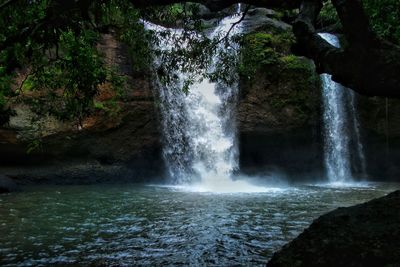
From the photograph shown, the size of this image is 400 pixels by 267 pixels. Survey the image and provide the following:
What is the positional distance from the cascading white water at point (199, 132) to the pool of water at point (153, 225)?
16.0 ft

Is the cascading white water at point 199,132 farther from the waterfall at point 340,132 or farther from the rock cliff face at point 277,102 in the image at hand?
the waterfall at point 340,132

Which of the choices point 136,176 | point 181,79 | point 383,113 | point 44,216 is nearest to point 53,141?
point 136,176

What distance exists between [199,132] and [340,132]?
7629 millimetres

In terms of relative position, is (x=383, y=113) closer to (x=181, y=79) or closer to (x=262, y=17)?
(x=262, y=17)

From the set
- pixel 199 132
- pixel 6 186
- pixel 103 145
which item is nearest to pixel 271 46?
pixel 199 132

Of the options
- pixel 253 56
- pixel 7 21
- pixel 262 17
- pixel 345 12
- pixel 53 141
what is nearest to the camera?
pixel 345 12

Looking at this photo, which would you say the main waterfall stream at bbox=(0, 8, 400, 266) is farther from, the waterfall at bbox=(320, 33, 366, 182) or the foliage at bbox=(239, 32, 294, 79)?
the foliage at bbox=(239, 32, 294, 79)

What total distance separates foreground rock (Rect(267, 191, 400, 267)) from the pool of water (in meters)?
1.64

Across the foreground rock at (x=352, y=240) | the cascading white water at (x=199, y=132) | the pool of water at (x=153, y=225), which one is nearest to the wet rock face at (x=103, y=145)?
the cascading white water at (x=199, y=132)

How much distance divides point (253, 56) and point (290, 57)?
11140mm

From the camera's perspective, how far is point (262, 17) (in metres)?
23.4

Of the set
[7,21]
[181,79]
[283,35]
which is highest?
[283,35]

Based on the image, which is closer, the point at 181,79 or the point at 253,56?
the point at 253,56

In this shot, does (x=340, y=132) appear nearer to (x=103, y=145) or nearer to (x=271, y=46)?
(x=271, y=46)
